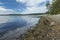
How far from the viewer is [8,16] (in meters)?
21.5

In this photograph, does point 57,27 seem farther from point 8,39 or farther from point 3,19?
point 3,19

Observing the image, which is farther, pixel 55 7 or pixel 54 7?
pixel 54 7

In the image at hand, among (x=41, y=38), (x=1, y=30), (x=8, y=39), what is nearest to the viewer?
(x=41, y=38)

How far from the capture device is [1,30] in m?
17.9

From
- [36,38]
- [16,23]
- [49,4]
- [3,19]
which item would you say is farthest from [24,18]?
[36,38]

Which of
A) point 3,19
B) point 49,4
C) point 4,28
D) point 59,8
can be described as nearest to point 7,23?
point 3,19

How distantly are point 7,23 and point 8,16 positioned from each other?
1.05 m

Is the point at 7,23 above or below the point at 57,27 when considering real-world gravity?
below

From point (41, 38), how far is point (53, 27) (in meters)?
0.63

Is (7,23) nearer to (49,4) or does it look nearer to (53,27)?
(49,4)

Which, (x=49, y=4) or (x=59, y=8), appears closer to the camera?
(x=59, y=8)

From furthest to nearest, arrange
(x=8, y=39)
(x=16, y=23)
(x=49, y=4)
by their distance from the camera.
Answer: (x=16, y=23), (x=49, y=4), (x=8, y=39)

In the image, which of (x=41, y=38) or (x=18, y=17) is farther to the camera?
(x=18, y=17)

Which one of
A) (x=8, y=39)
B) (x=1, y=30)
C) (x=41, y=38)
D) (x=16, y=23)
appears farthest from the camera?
(x=16, y=23)
